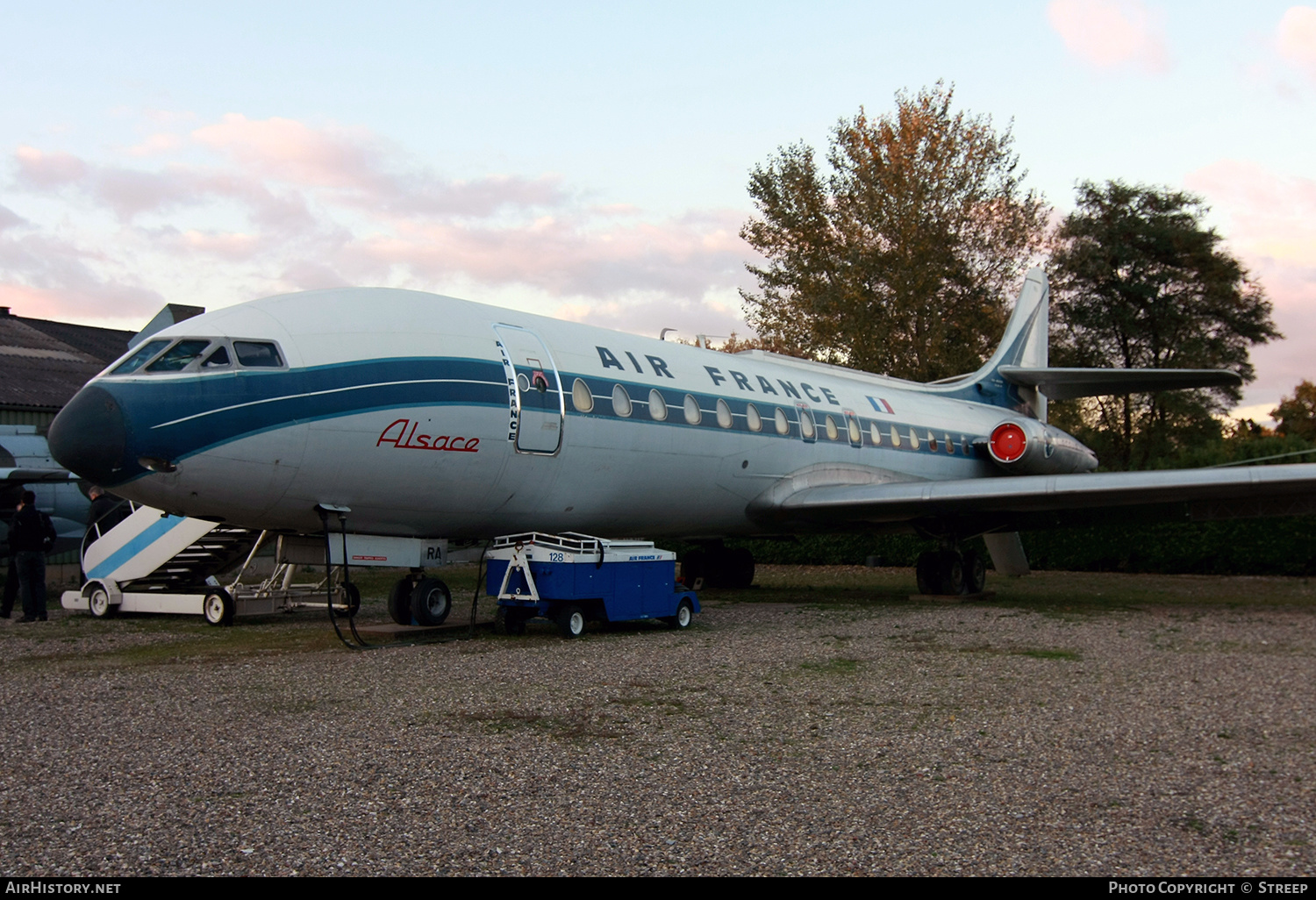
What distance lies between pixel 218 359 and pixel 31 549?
6244 mm

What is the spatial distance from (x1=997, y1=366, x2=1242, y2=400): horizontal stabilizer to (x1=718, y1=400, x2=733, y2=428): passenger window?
25.4 feet

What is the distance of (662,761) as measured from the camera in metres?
5.64

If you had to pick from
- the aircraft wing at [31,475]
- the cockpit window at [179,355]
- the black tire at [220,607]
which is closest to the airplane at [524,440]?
the cockpit window at [179,355]

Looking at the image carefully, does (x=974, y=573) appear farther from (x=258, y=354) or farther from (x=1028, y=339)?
(x=258, y=354)

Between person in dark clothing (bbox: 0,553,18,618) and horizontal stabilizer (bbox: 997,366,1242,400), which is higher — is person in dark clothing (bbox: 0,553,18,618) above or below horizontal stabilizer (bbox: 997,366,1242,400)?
below

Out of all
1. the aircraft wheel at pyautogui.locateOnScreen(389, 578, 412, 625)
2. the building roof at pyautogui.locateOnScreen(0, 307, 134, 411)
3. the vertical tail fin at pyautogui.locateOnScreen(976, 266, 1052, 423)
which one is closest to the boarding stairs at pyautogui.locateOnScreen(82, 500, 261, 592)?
the aircraft wheel at pyautogui.locateOnScreen(389, 578, 412, 625)

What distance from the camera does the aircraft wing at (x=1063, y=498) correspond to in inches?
517

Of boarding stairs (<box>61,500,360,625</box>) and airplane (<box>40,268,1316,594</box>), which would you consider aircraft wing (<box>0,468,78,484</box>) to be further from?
airplane (<box>40,268,1316,594</box>)

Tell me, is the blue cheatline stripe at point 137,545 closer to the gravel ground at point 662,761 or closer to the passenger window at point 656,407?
the gravel ground at point 662,761

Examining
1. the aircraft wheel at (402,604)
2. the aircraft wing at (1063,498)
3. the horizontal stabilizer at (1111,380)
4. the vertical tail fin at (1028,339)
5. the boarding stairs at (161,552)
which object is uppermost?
the vertical tail fin at (1028,339)

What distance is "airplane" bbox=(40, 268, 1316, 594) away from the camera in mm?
8953

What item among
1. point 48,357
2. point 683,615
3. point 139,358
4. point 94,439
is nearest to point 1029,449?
point 683,615

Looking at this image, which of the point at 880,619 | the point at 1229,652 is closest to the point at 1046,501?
the point at 880,619

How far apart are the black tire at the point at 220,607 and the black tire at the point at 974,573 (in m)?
10.7
